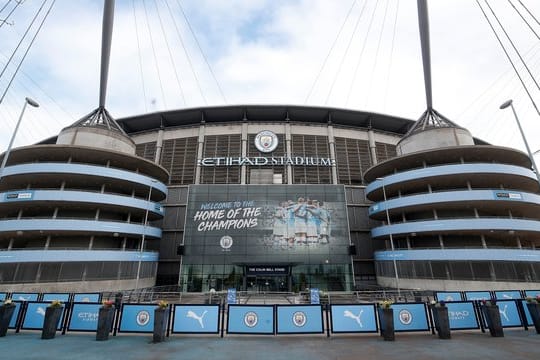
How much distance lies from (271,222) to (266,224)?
783 millimetres

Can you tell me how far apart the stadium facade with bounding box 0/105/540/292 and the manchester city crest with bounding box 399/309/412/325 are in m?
20.9

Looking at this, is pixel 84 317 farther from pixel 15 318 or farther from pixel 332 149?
pixel 332 149

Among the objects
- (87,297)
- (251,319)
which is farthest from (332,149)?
(87,297)

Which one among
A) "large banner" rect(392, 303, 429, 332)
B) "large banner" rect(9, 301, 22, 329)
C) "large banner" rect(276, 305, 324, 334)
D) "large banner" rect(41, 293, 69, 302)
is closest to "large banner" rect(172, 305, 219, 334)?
"large banner" rect(276, 305, 324, 334)

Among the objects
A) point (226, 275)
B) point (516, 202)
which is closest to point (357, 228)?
point (516, 202)

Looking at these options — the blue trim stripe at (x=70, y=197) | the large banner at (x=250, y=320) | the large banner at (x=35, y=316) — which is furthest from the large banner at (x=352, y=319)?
the blue trim stripe at (x=70, y=197)

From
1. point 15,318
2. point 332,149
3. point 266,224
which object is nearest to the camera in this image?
point 15,318

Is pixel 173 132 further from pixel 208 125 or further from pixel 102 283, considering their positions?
pixel 102 283

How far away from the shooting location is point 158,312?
10.9 m

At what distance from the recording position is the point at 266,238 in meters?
33.8

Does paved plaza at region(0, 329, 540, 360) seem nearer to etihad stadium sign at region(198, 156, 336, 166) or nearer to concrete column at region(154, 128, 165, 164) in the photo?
etihad stadium sign at region(198, 156, 336, 166)

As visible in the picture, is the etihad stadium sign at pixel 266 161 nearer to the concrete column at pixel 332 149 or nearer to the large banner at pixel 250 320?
the concrete column at pixel 332 149

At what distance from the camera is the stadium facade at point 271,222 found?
1126 inches

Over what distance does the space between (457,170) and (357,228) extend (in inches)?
659
